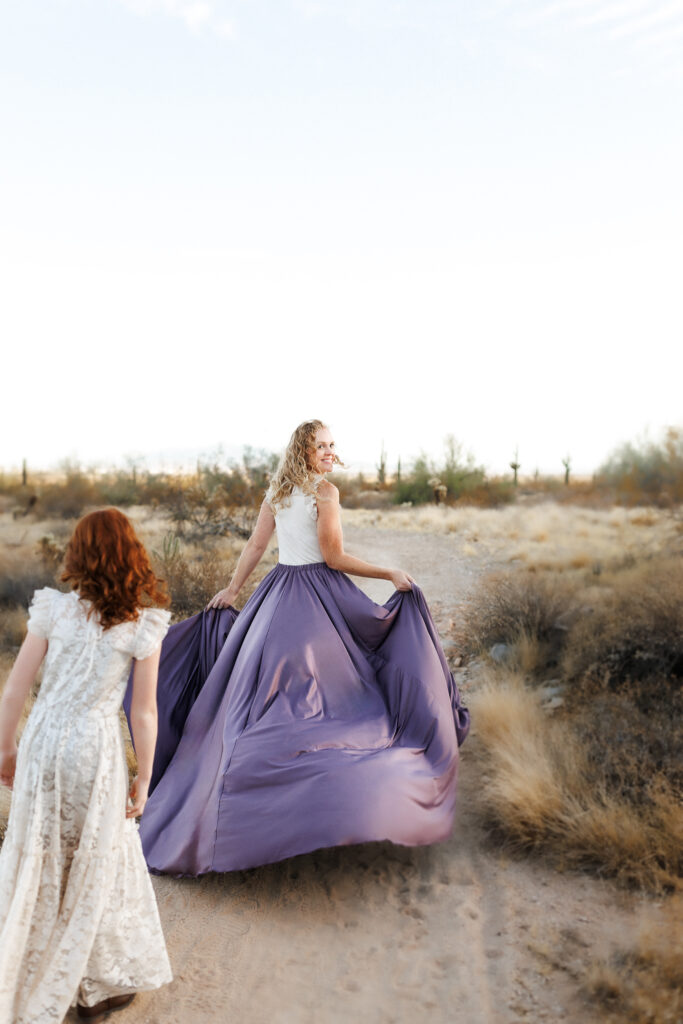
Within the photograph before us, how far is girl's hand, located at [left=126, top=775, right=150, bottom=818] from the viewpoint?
8.42 feet

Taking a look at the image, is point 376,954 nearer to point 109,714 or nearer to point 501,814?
point 501,814

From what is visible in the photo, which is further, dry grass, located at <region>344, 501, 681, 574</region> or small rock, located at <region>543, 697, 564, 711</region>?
dry grass, located at <region>344, 501, 681, 574</region>

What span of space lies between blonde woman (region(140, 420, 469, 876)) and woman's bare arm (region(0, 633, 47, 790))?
3.75ft

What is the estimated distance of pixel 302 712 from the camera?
3.70 m

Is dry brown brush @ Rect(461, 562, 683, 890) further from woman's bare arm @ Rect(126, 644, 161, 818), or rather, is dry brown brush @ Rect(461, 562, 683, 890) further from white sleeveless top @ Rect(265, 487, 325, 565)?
woman's bare arm @ Rect(126, 644, 161, 818)

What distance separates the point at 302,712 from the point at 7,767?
1.45 m

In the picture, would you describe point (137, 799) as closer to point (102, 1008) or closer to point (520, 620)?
point (102, 1008)

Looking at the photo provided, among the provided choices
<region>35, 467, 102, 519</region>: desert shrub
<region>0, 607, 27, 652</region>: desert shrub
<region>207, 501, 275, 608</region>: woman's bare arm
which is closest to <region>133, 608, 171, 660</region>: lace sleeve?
<region>207, 501, 275, 608</region>: woman's bare arm

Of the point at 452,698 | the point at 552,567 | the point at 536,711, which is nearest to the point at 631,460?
the point at 552,567

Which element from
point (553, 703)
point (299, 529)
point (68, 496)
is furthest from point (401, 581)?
point (68, 496)

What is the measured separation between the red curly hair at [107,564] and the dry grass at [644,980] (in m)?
1.99

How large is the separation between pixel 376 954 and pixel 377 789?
60 cm

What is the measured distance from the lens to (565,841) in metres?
3.90

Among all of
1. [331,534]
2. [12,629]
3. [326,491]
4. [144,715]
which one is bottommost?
[12,629]
